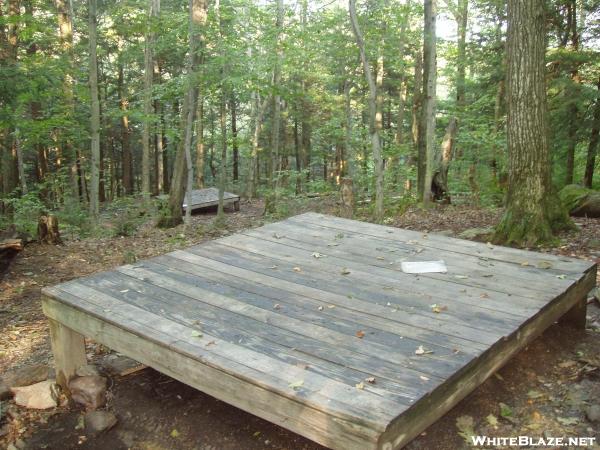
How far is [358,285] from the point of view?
3.45 meters

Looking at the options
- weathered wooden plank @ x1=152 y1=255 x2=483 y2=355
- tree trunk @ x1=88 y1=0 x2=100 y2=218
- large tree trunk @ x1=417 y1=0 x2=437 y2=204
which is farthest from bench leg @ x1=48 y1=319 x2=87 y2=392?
large tree trunk @ x1=417 y1=0 x2=437 y2=204

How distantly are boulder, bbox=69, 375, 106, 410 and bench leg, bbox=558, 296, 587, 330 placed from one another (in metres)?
3.63

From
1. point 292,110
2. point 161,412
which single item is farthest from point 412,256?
point 292,110

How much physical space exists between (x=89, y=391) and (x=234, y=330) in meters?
1.44

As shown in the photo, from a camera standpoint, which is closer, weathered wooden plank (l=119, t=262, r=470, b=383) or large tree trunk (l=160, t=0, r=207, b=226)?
weathered wooden plank (l=119, t=262, r=470, b=383)

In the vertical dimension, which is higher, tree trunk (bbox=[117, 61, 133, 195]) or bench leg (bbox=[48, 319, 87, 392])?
tree trunk (bbox=[117, 61, 133, 195])

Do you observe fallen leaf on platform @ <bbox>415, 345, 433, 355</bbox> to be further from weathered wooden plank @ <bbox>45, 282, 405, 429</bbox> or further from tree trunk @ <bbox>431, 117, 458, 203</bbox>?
tree trunk @ <bbox>431, 117, 458, 203</bbox>

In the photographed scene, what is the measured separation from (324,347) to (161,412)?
1.53 meters

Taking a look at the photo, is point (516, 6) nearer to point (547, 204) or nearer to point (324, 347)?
point (547, 204)

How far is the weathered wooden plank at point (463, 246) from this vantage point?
3764 millimetres

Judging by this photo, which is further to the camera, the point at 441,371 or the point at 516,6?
the point at 516,6

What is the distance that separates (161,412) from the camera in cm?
335

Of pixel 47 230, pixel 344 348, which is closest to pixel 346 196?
pixel 47 230

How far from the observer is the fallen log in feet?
24.3
